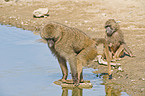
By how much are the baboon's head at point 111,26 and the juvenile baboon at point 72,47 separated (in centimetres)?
182

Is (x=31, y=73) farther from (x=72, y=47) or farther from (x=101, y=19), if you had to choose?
(x=101, y=19)

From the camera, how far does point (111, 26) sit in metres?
8.85

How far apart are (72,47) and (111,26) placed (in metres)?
2.50

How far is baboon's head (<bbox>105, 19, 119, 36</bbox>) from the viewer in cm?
882

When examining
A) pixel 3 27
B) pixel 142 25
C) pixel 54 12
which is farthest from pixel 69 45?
pixel 54 12

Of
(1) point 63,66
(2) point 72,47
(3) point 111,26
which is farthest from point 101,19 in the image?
(2) point 72,47

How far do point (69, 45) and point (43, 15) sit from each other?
9683 millimetres

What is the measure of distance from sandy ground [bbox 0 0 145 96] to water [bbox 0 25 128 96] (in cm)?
55

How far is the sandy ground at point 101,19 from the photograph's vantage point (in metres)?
7.36

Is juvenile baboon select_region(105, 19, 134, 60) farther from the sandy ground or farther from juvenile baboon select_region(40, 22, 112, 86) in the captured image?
juvenile baboon select_region(40, 22, 112, 86)

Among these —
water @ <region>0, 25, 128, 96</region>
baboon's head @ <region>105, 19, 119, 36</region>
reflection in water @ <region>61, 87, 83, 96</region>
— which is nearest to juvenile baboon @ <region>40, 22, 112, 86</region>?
reflection in water @ <region>61, 87, 83, 96</region>

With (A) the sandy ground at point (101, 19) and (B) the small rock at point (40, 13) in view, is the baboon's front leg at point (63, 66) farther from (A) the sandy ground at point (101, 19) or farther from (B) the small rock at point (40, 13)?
(B) the small rock at point (40, 13)

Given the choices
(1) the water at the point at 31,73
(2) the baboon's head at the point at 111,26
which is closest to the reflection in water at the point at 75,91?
(1) the water at the point at 31,73

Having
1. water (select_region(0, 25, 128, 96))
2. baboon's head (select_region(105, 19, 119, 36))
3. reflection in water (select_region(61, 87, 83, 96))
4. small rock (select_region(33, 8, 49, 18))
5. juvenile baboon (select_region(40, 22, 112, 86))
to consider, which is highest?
small rock (select_region(33, 8, 49, 18))
